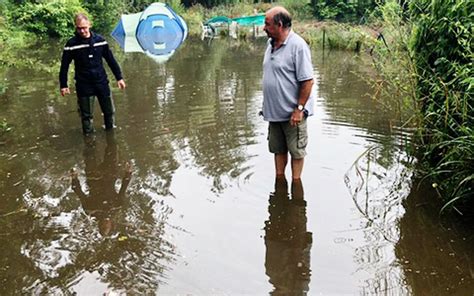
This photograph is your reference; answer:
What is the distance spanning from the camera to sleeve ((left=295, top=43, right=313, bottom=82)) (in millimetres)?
4305

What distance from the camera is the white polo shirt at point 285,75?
4.33 m

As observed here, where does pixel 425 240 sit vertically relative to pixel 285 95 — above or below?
below

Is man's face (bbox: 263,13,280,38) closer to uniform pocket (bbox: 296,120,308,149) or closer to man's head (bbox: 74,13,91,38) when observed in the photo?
uniform pocket (bbox: 296,120,308,149)

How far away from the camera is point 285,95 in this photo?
4.50m

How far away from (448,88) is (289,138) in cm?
145

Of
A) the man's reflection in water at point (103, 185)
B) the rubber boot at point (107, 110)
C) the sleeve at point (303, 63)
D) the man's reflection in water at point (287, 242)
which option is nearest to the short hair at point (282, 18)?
the sleeve at point (303, 63)

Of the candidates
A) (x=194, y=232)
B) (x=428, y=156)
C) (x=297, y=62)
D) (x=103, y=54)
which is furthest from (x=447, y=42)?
(x=103, y=54)

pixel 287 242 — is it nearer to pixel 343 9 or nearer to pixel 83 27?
pixel 83 27

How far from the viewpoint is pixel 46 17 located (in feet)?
84.0

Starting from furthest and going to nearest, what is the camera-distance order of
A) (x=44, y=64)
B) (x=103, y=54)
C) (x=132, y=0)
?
1. (x=132, y=0)
2. (x=44, y=64)
3. (x=103, y=54)

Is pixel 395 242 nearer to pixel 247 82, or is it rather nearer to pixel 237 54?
pixel 247 82

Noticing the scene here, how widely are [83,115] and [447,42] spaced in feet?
15.3

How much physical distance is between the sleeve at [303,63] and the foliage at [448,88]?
3.42ft

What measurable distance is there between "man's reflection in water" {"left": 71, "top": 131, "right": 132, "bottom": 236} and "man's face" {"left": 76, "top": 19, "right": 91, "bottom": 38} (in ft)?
4.63
